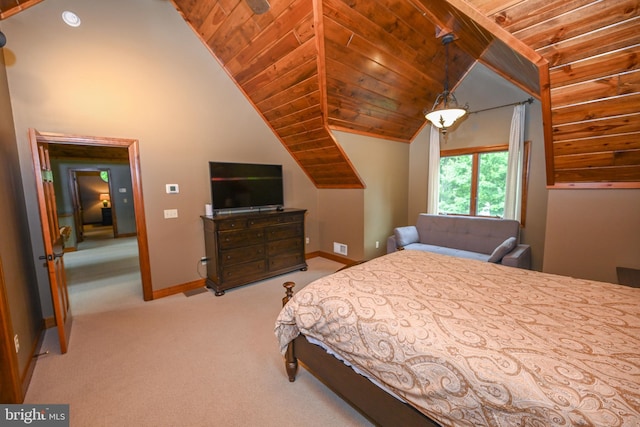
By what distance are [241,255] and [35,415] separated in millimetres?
2175

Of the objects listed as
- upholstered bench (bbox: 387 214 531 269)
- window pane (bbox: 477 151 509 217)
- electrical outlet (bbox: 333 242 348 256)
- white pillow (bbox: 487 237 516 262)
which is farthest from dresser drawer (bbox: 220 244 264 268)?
window pane (bbox: 477 151 509 217)

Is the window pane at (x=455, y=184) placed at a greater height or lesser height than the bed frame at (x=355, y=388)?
greater

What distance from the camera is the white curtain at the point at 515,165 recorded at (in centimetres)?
380

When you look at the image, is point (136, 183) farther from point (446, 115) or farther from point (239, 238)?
point (446, 115)

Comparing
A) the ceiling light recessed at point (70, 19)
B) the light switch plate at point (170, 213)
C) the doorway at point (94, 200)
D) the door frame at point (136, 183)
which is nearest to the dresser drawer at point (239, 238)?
the light switch plate at point (170, 213)

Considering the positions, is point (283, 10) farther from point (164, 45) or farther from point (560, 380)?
point (560, 380)

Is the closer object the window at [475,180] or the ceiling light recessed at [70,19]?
the ceiling light recessed at [70,19]

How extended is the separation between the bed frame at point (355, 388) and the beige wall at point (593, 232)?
295cm

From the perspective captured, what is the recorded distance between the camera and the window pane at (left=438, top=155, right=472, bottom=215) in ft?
15.0

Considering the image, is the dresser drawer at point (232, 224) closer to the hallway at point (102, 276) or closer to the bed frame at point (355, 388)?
the hallway at point (102, 276)

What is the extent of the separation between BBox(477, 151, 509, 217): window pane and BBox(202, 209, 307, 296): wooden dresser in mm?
3125

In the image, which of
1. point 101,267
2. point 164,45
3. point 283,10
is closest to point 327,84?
point 283,10

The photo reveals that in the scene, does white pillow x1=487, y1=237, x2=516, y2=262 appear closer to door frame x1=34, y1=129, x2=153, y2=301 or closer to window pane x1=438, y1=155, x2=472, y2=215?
window pane x1=438, y1=155, x2=472, y2=215

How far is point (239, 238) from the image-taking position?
3469mm
